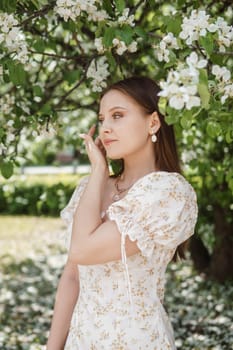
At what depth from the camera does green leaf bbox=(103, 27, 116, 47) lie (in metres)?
2.42

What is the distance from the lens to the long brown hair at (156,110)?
207 centimetres

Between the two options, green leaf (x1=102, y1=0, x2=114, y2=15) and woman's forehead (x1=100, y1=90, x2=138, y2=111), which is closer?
woman's forehead (x1=100, y1=90, x2=138, y2=111)

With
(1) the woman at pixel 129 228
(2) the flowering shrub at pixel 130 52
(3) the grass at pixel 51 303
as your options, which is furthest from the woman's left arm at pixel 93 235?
(3) the grass at pixel 51 303

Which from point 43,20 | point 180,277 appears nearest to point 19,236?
point 180,277

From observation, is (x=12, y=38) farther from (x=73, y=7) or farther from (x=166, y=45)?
(x=166, y=45)

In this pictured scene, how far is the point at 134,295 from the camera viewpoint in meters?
1.99

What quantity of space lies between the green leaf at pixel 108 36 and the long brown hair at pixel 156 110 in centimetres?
35

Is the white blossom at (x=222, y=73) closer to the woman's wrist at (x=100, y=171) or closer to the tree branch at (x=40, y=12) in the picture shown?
the woman's wrist at (x=100, y=171)

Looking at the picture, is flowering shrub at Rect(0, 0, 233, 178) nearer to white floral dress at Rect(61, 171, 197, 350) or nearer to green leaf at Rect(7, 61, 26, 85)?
green leaf at Rect(7, 61, 26, 85)

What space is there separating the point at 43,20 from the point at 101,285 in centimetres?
135

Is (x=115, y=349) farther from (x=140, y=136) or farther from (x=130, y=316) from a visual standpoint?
(x=140, y=136)

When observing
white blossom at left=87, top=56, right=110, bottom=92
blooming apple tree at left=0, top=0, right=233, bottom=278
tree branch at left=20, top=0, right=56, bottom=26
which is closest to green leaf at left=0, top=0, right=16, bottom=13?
Answer: blooming apple tree at left=0, top=0, right=233, bottom=278

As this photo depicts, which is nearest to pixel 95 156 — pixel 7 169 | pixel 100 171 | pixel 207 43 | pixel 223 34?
pixel 100 171

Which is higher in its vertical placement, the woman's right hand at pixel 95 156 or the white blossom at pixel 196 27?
the white blossom at pixel 196 27
